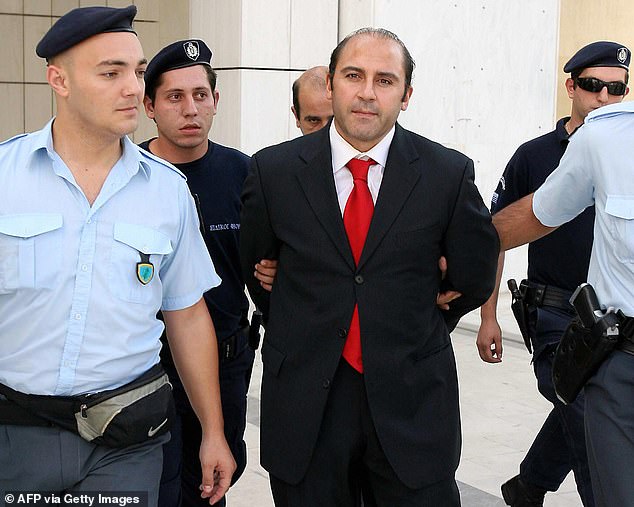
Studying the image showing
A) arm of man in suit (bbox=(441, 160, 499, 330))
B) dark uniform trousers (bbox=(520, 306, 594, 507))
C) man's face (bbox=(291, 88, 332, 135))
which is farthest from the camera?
man's face (bbox=(291, 88, 332, 135))

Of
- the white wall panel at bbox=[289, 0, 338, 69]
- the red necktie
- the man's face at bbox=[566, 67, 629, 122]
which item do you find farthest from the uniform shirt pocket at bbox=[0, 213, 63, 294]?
the white wall panel at bbox=[289, 0, 338, 69]

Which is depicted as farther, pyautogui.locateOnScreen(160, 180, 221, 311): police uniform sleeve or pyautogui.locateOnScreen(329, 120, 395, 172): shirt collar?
pyautogui.locateOnScreen(329, 120, 395, 172): shirt collar

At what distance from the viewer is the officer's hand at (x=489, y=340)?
472cm

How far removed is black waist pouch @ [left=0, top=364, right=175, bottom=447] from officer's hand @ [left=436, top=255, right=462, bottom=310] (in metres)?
0.92

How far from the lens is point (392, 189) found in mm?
3264

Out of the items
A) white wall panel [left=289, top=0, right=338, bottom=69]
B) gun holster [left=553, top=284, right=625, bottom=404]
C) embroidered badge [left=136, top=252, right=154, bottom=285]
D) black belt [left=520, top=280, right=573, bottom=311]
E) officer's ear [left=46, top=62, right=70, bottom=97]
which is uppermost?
white wall panel [left=289, top=0, right=338, bottom=69]

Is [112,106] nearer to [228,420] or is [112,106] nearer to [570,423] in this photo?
[228,420]

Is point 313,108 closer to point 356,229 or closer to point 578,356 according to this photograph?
point 356,229

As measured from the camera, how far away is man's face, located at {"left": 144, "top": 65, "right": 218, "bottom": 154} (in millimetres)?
4070

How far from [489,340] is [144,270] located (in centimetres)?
213

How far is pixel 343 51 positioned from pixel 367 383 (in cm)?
98

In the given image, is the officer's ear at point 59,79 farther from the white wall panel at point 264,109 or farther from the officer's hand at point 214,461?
the white wall panel at point 264,109

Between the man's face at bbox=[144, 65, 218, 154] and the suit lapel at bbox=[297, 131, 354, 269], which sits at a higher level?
the man's face at bbox=[144, 65, 218, 154]

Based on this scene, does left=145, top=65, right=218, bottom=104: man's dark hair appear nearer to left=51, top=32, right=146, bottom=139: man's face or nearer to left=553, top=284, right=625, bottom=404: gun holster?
left=51, top=32, right=146, bottom=139: man's face
